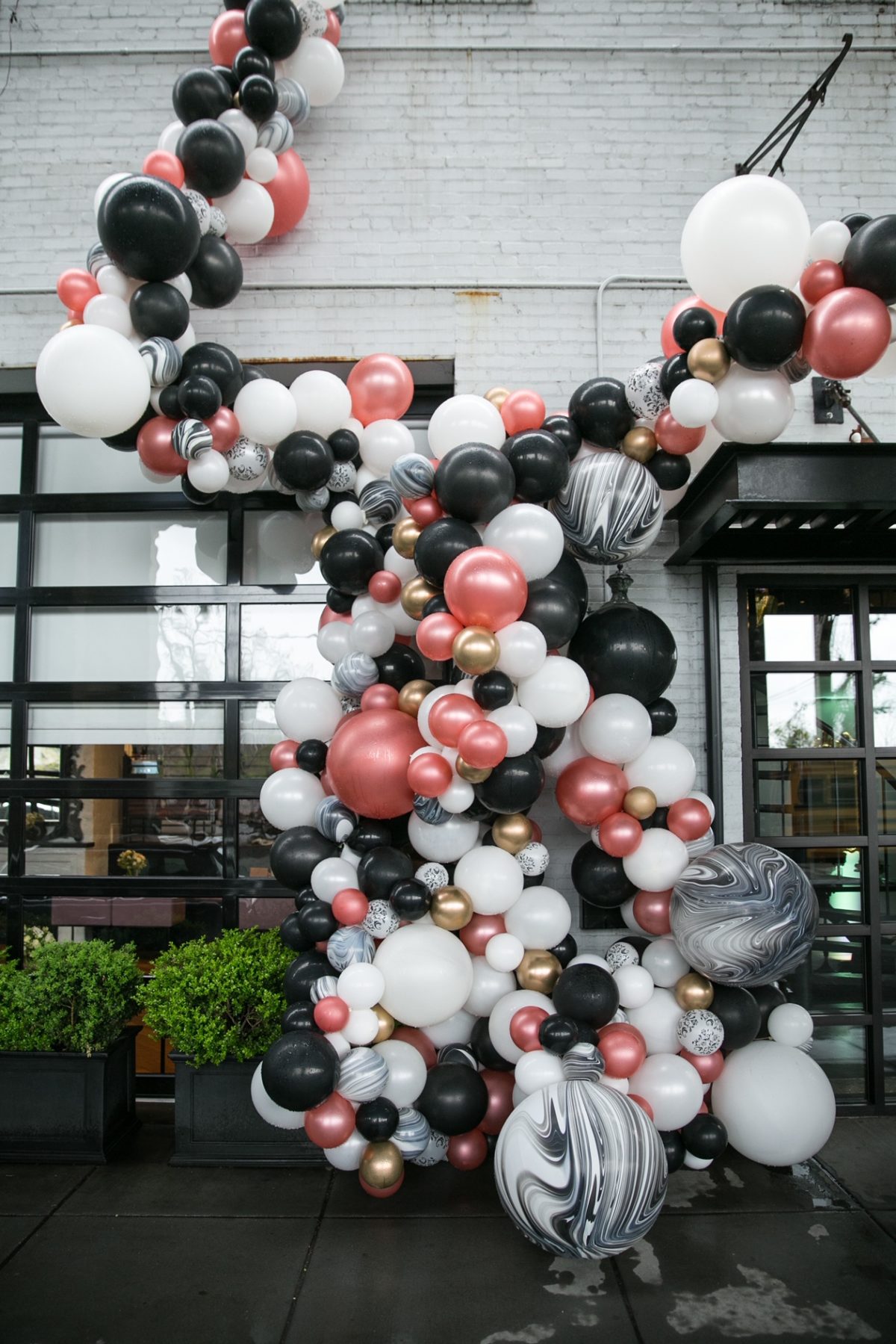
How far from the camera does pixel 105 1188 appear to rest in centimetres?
321

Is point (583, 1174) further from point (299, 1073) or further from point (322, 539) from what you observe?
point (322, 539)

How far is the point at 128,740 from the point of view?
4.32m

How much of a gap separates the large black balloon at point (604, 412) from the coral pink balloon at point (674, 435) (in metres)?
0.13

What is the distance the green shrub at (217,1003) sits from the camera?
3336mm

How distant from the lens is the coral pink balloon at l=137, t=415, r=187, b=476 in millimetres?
3404

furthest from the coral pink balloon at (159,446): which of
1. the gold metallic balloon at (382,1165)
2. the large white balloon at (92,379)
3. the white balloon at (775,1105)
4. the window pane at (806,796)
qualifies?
the white balloon at (775,1105)

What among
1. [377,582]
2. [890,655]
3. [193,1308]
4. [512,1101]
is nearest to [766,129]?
[890,655]

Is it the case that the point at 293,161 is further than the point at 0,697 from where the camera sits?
No

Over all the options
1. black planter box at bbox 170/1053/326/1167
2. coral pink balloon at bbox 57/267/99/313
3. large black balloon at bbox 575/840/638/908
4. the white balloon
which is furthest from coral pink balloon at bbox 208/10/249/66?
the white balloon

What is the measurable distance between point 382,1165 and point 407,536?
2.26m

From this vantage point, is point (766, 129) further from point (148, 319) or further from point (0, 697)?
point (0, 697)

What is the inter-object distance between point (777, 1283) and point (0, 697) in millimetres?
4151

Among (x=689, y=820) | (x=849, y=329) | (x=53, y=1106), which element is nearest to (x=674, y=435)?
(x=849, y=329)

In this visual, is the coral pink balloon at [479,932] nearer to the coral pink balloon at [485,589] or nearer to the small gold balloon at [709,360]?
the coral pink balloon at [485,589]
